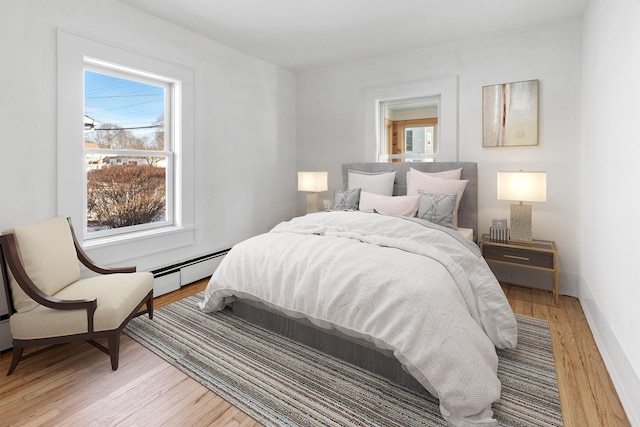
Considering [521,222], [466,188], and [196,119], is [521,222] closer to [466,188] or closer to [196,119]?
[466,188]

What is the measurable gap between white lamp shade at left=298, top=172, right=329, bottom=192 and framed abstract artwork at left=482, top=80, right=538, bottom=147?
1.87 m

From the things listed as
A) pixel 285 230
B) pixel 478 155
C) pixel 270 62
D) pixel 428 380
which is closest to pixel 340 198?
pixel 285 230

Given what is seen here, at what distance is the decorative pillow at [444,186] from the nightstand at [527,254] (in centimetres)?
41

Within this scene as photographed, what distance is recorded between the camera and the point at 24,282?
2.00 metres

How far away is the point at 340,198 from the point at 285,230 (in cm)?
112

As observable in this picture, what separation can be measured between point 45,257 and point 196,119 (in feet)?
6.40

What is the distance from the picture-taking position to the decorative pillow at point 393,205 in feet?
10.8

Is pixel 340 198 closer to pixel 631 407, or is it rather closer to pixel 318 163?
pixel 318 163

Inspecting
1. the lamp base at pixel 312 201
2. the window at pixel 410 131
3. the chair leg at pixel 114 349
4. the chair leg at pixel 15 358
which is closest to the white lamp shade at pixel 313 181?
the lamp base at pixel 312 201

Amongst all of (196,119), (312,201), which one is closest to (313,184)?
(312,201)

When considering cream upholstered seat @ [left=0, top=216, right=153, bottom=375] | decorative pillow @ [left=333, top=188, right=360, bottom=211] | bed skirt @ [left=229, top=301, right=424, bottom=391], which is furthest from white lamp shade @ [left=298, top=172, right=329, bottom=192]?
cream upholstered seat @ [left=0, top=216, right=153, bottom=375]

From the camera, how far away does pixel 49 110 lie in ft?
8.20

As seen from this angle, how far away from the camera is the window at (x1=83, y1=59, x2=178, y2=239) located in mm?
2908

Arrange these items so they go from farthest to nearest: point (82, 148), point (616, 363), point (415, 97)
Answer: point (415, 97) < point (82, 148) < point (616, 363)
